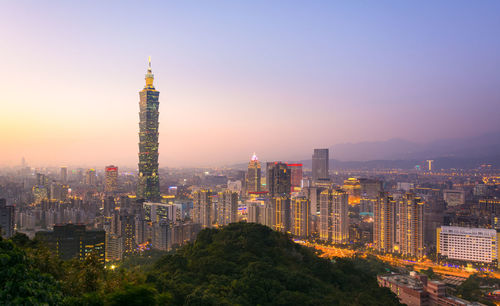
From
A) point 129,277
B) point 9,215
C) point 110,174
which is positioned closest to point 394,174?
point 110,174

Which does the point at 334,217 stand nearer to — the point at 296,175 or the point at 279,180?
the point at 279,180

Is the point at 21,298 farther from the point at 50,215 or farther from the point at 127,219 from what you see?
the point at 50,215

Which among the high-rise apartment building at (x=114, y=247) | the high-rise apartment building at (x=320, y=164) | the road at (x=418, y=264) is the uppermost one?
the high-rise apartment building at (x=320, y=164)

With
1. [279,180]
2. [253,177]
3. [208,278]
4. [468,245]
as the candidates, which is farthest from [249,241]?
[253,177]

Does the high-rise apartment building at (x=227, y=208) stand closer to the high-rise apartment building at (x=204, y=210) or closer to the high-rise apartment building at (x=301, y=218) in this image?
the high-rise apartment building at (x=204, y=210)

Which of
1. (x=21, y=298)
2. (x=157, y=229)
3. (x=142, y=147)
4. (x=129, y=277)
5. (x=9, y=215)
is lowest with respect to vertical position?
(x=157, y=229)

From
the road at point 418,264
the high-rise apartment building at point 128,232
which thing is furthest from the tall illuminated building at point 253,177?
the high-rise apartment building at point 128,232
